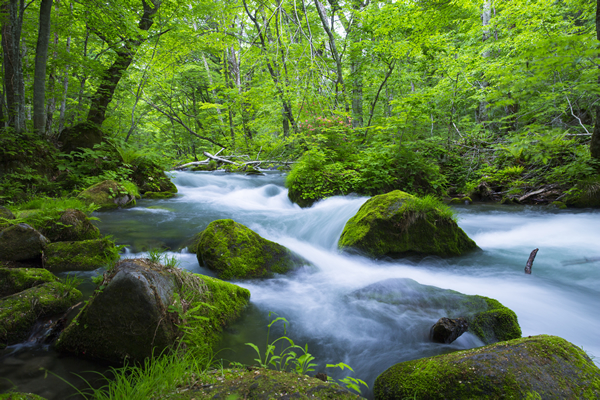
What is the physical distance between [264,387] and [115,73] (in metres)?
12.0

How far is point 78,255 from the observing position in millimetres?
4031

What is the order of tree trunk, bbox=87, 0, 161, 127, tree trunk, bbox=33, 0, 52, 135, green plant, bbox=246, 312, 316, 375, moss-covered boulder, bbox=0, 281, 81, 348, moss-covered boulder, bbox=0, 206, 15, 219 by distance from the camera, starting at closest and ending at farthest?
green plant, bbox=246, 312, 316, 375 → moss-covered boulder, bbox=0, 281, 81, 348 → moss-covered boulder, bbox=0, 206, 15, 219 → tree trunk, bbox=33, 0, 52, 135 → tree trunk, bbox=87, 0, 161, 127

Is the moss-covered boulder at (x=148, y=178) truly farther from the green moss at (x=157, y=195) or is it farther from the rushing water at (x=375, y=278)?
the rushing water at (x=375, y=278)

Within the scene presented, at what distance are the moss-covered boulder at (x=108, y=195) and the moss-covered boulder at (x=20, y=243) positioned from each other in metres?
3.81

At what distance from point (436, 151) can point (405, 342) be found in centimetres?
895

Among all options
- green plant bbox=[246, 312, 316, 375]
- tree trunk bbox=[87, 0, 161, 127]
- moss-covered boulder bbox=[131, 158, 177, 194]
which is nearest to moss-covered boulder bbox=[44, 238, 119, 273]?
green plant bbox=[246, 312, 316, 375]

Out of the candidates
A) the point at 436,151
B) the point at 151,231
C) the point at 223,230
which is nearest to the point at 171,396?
the point at 223,230

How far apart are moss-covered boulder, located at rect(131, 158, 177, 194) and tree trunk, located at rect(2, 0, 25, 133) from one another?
10.1ft

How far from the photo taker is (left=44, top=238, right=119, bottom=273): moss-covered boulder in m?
3.88

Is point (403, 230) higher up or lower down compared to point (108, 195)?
lower down

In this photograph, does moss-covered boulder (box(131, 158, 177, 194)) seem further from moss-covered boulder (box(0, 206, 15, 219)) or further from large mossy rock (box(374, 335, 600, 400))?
large mossy rock (box(374, 335, 600, 400))

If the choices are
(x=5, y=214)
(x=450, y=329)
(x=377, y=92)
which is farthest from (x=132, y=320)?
(x=377, y=92)

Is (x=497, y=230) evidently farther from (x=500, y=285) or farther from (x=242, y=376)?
(x=242, y=376)

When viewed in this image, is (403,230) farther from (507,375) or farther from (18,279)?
(18,279)
